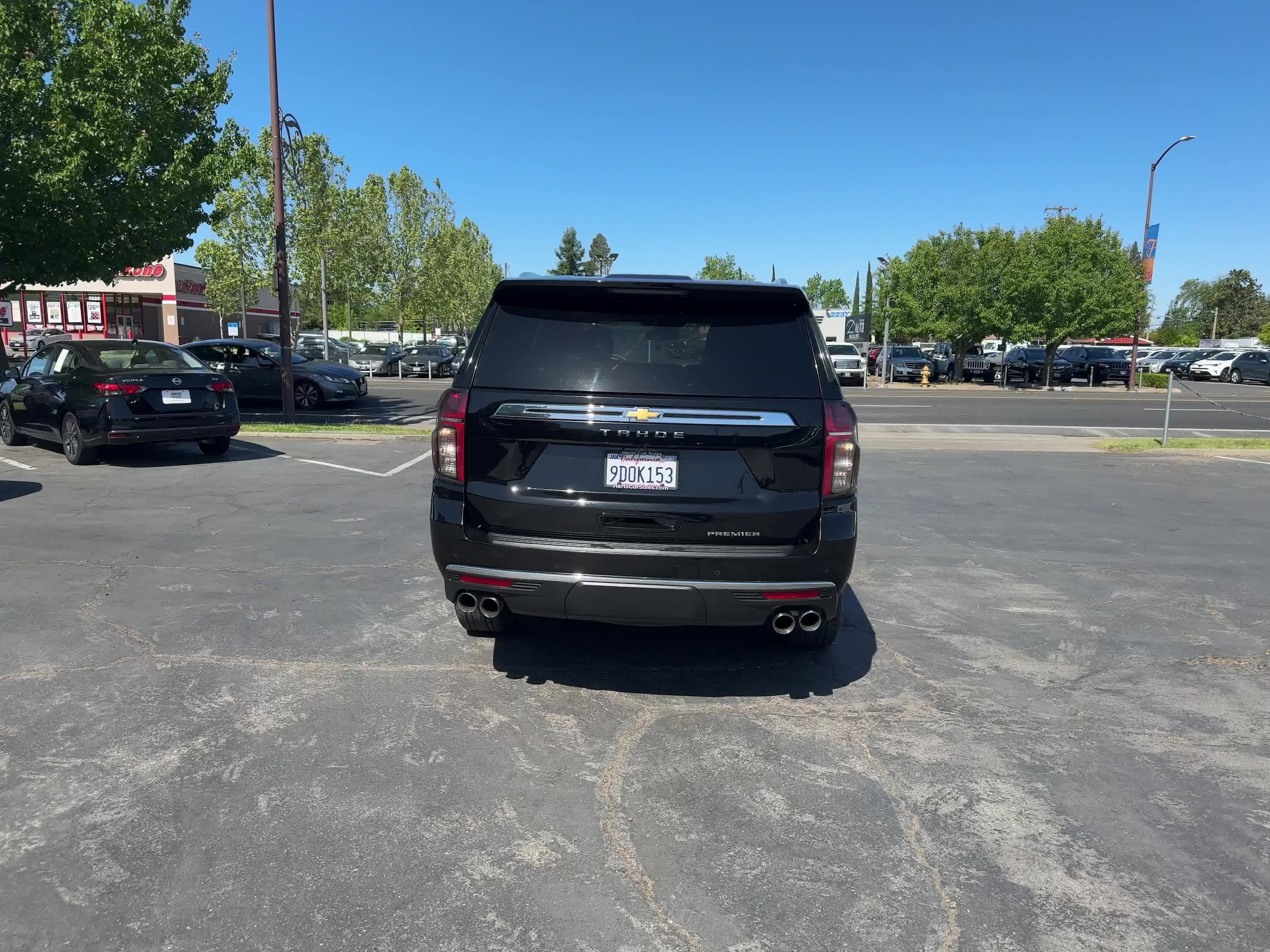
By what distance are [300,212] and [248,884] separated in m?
39.2

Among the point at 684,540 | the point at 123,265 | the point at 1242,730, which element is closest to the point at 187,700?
the point at 684,540

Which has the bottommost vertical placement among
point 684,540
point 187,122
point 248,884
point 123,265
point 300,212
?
point 248,884

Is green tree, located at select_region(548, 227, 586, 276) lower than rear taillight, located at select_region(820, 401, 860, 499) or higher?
higher

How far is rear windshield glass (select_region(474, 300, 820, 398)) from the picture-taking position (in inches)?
154

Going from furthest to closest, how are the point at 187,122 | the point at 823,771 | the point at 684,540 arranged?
the point at 187,122 < the point at 684,540 < the point at 823,771

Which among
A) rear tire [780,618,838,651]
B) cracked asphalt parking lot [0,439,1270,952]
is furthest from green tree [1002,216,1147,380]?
rear tire [780,618,838,651]

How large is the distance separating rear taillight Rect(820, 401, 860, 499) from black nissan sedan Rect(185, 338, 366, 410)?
1647cm

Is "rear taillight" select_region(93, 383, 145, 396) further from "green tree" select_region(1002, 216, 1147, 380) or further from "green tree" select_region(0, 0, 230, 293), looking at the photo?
"green tree" select_region(1002, 216, 1147, 380)

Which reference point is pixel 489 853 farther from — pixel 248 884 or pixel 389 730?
pixel 389 730

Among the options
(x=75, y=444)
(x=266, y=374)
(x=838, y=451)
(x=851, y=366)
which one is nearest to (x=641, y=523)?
(x=838, y=451)

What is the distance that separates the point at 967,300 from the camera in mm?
38219

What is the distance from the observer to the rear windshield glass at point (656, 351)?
154 inches

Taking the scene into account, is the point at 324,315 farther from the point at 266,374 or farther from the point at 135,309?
the point at 135,309

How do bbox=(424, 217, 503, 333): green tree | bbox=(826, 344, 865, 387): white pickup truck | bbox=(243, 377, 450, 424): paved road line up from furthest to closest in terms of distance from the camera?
bbox=(424, 217, 503, 333): green tree → bbox=(826, 344, 865, 387): white pickup truck → bbox=(243, 377, 450, 424): paved road
